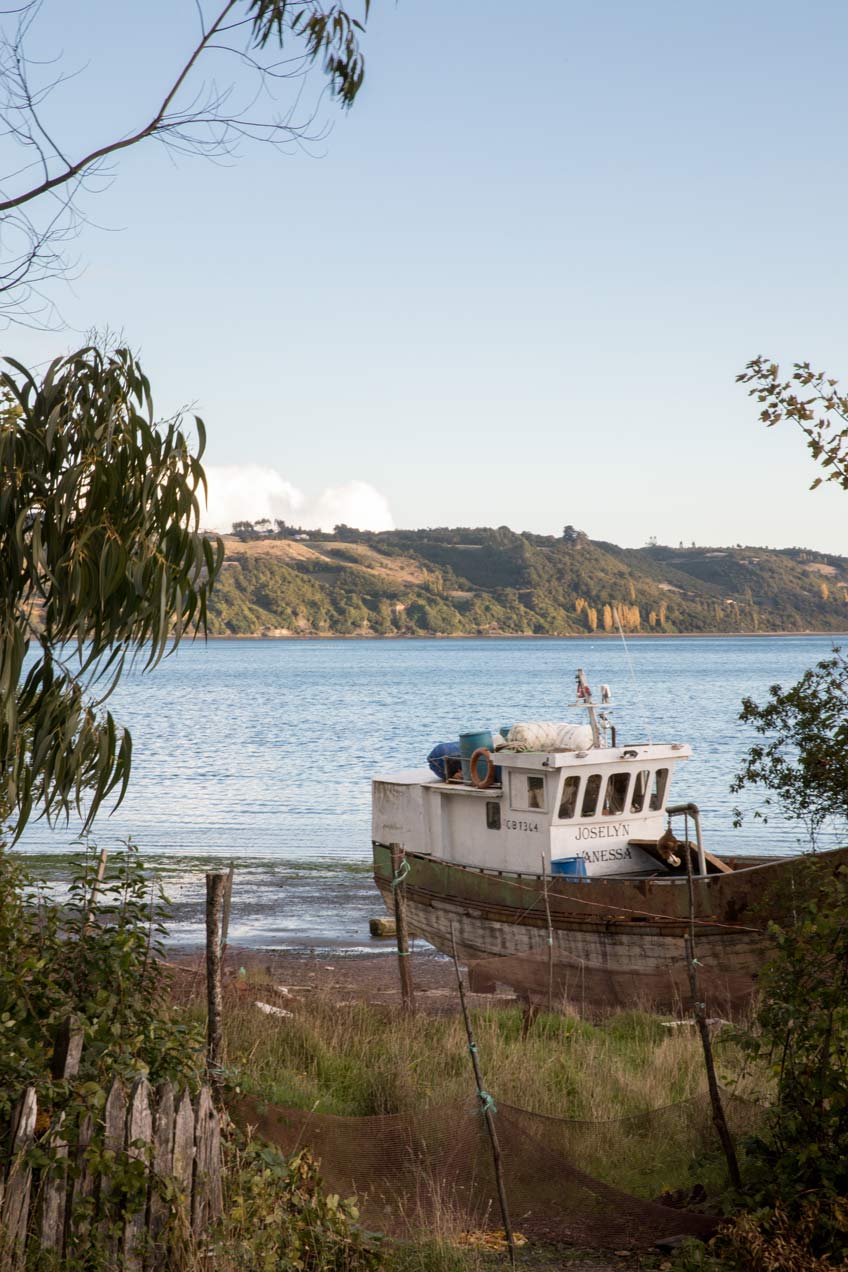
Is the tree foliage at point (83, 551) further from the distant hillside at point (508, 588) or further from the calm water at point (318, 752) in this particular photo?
the distant hillside at point (508, 588)

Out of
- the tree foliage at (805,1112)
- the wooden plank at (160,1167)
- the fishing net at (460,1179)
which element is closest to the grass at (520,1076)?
the fishing net at (460,1179)

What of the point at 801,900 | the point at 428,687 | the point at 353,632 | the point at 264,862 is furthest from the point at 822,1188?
the point at 353,632

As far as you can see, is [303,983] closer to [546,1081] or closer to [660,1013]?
[660,1013]

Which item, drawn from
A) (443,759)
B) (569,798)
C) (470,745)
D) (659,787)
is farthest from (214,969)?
(659,787)

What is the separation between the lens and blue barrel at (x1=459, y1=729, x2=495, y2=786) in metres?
16.7

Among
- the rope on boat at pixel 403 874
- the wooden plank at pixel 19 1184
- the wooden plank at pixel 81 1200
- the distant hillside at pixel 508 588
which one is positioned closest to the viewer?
the wooden plank at pixel 19 1184

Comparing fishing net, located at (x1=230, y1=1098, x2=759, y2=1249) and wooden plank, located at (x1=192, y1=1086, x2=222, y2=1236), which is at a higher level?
wooden plank, located at (x1=192, y1=1086, x2=222, y2=1236)

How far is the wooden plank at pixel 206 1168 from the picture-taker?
5211 millimetres

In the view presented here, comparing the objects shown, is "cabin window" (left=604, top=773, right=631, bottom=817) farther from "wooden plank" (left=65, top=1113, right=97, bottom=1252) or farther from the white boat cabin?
"wooden plank" (left=65, top=1113, right=97, bottom=1252)

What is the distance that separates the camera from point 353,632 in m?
193

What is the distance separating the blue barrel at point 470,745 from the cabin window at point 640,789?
1991 millimetres

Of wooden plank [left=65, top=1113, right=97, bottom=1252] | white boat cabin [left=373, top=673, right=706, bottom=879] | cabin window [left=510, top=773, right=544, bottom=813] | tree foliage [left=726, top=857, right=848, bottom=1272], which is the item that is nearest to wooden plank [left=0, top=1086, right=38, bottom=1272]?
wooden plank [left=65, top=1113, right=97, bottom=1252]

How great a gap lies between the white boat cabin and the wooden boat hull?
36cm

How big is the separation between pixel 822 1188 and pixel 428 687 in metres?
106
